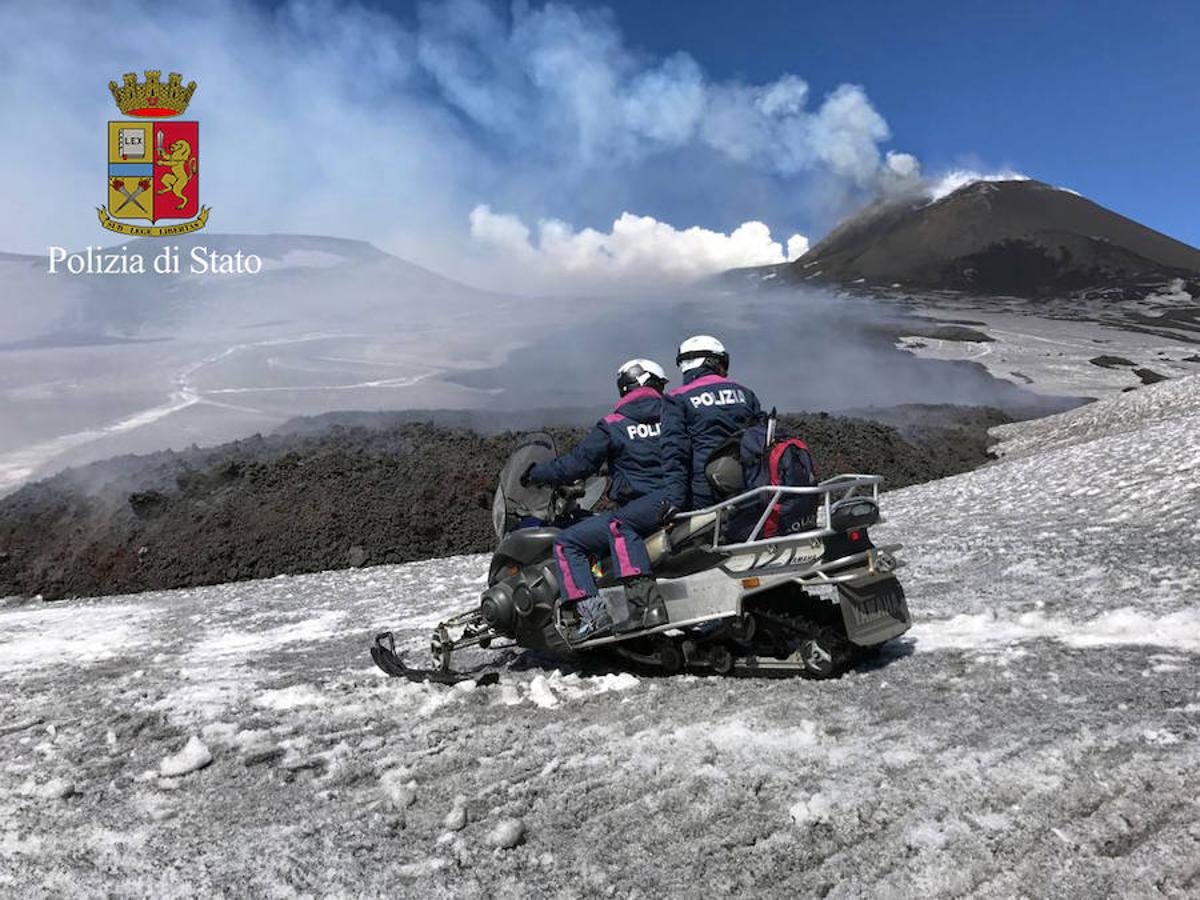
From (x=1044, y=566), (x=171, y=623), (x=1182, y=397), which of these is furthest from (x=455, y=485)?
(x=1182, y=397)

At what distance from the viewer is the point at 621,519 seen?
5855mm

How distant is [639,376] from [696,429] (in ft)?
2.12

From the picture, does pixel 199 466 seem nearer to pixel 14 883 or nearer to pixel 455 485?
pixel 455 485

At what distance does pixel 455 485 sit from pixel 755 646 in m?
12.9

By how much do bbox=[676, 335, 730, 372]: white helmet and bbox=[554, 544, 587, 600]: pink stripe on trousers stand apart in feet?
5.20

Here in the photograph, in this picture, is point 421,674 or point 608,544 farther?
point 421,674

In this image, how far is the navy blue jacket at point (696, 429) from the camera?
576 centimetres

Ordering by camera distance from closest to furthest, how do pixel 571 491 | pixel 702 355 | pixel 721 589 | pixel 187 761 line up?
pixel 187 761, pixel 721 589, pixel 702 355, pixel 571 491

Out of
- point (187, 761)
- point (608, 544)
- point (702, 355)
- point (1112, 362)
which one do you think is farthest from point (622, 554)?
point (1112, 362)

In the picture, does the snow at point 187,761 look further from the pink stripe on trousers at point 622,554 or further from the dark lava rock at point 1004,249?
the dark lava rock at point 1004,249

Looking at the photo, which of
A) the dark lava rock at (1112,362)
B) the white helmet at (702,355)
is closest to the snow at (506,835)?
the white helmet at (702,355)

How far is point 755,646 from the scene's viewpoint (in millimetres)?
6039

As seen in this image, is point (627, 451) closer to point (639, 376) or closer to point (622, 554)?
point (639, 376)

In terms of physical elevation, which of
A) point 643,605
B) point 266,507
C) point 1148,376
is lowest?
point 266,507
